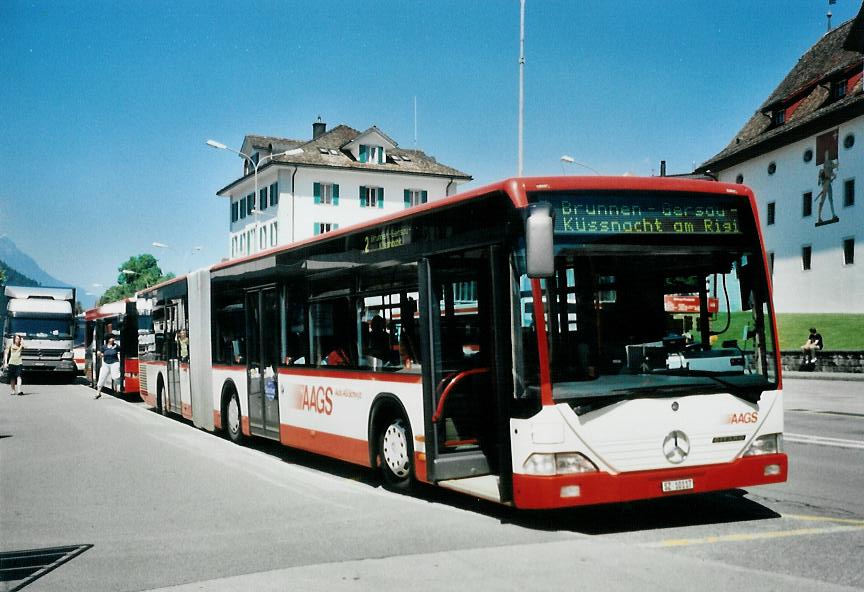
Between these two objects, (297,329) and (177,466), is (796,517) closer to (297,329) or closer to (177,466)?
(297,329)

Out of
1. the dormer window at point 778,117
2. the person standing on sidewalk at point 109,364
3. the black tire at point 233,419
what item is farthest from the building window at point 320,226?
the black tire at point 233,419

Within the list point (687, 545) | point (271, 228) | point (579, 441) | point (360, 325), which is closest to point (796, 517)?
point (687, 545)

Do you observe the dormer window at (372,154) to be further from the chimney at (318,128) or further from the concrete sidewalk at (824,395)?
the concrete sidewalk at (824,395)

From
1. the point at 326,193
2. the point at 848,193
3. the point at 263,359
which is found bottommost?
the point at 263,359

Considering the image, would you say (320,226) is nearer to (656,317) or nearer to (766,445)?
(656,317)

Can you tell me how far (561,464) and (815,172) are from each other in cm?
4654

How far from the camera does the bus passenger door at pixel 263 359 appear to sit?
13516 millimetres

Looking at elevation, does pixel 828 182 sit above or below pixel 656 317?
above

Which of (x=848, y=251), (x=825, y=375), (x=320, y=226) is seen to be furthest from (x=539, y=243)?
(x=320, y=226)

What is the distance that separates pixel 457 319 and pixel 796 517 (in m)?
3.41

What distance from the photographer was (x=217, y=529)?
8.26 metres

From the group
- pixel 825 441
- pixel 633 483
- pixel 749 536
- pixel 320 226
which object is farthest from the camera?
pixel 320 226

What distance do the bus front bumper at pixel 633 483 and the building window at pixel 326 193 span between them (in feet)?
201

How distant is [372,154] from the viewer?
232ft
